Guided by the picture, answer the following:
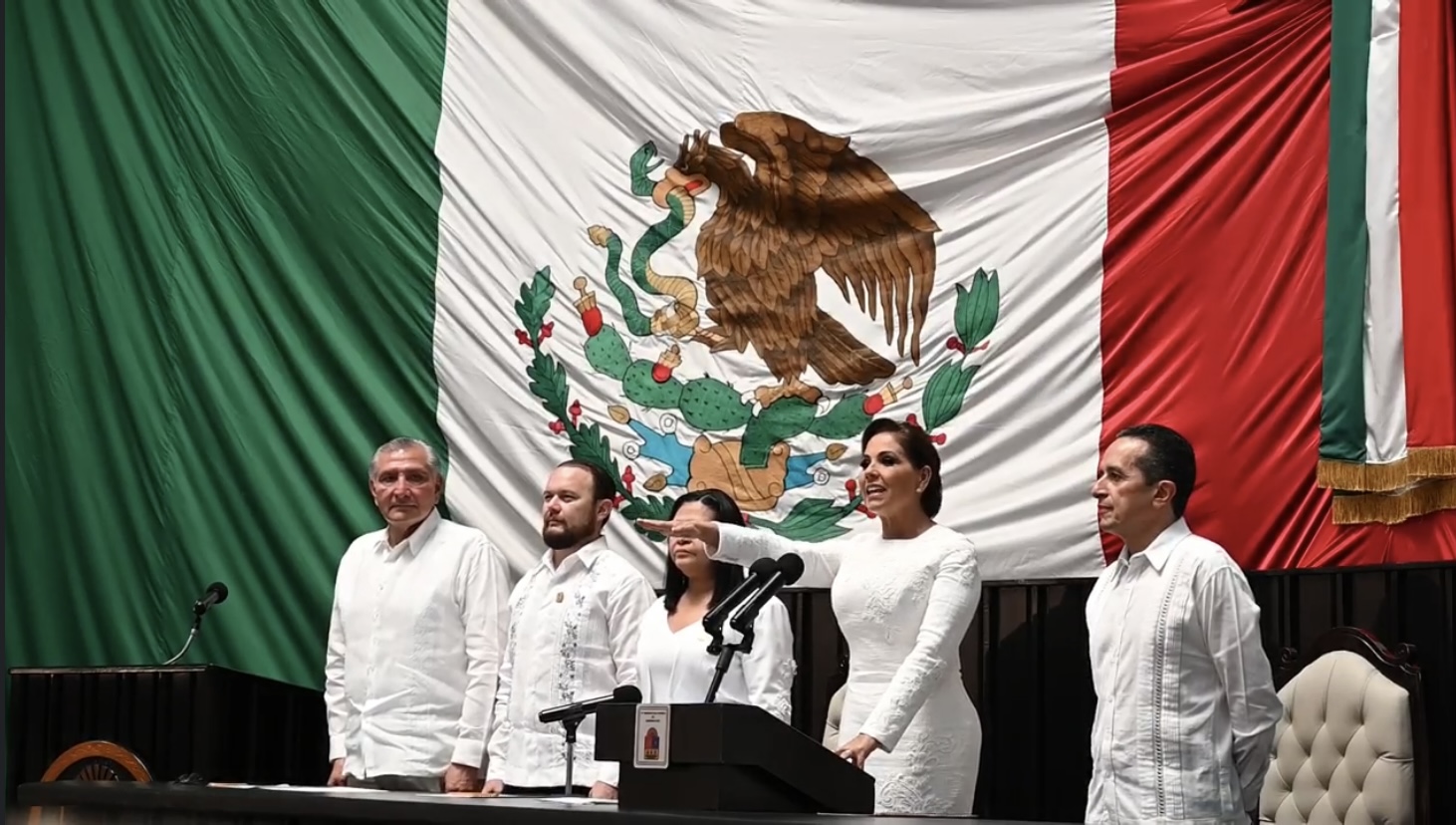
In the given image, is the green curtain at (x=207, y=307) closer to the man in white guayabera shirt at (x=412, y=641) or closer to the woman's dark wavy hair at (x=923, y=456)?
the man in white guayabera shirt at (x=412, y=641)

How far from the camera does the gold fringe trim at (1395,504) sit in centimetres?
404

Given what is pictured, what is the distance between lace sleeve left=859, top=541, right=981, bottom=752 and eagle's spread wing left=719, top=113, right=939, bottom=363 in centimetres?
157

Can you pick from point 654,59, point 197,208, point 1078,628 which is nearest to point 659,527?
point 1078,628

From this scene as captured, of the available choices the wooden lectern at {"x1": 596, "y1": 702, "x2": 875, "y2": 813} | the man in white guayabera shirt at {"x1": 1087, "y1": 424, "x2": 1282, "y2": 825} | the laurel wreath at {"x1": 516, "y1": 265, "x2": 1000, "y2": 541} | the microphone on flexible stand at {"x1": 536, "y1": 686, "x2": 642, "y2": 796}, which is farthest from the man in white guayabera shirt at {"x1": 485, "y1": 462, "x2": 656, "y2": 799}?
the wooden lectern at {"x1": 596, "y1": 702, "x2": 875, "y2": 813}

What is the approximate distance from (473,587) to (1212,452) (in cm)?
200

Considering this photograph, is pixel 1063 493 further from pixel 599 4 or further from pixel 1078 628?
pixel 599 4

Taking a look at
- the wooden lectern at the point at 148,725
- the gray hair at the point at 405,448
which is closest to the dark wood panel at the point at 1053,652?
the gray hair at the point at 405,448

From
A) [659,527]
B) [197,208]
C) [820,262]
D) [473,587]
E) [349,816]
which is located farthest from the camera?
[197,208]

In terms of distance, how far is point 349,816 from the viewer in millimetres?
2697

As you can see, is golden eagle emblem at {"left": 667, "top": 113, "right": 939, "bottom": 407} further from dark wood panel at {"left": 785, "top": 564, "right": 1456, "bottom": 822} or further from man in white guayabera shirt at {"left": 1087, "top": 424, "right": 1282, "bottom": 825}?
man in white guayabera shirt at {"left": 1087, "top": 424, "right": 1282, "bottom": 825}

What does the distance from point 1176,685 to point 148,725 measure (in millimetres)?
3252

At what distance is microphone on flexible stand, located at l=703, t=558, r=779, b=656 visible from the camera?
9.14 ft

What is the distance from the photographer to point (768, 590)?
2836 millimetres

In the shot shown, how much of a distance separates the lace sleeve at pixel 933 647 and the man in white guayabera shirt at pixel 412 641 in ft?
5.19
